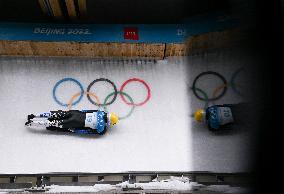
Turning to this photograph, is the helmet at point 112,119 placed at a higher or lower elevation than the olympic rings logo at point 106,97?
lower

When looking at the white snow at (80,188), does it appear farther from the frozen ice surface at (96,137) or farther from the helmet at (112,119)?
the helmet at (112,119)

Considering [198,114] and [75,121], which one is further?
[75,121]

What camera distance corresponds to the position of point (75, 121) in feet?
14.9

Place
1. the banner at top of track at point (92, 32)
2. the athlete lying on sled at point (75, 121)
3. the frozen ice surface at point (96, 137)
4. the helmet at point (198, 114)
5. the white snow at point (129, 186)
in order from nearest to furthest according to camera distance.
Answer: the helmet at point (198, 114)
the white snow at point (129, 186)
the frozen ice surface at point (96, 137)
the athlete lying on sled at point (75, 121)
the banner at top of track at point (92, 32)

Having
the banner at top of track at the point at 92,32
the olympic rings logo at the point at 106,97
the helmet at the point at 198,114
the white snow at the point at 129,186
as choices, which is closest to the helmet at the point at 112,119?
the olympic rings logo at the point at 106,97

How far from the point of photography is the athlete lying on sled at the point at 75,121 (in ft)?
14.8

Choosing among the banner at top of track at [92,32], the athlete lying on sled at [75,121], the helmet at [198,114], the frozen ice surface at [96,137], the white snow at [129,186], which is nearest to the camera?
the helmet at [198,114]

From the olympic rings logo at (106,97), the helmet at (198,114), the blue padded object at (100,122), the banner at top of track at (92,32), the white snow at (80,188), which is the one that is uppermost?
the banner at top of track at (92,32)

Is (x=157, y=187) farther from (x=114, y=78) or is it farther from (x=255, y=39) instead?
(x=255, y=39)

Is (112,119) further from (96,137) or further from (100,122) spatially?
(96,137)

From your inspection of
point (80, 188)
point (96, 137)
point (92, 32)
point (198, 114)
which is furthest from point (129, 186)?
point (198, 114)

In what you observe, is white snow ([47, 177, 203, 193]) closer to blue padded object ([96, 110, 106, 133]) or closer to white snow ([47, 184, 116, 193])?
white snow ([47, 184, 116, 193])

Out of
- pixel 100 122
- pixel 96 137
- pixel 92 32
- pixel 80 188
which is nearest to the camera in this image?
pixel 80 188

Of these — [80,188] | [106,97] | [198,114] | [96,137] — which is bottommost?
[80,188]
